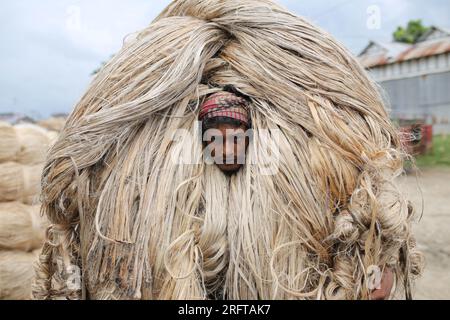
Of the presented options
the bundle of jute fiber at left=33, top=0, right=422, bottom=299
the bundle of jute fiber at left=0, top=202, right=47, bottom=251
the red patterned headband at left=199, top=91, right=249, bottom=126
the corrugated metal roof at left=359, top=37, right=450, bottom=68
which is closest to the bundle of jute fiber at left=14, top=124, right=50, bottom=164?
the bundle of jute fiber at left=0, top=202, right=47, bottom=251

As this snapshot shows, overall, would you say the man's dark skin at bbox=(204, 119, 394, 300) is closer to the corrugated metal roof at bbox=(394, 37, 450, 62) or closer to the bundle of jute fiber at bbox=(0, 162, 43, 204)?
the bundle of jute fiber at bbox=(0, 162, 43, 204)

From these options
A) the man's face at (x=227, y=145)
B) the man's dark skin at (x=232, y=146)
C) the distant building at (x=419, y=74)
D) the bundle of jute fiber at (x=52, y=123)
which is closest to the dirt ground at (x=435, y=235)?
the distant building at (x=419, y=74)

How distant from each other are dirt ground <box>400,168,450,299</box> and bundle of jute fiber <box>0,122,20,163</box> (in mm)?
1852

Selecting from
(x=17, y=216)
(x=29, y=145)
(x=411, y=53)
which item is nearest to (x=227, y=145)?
(x=17, y=216)

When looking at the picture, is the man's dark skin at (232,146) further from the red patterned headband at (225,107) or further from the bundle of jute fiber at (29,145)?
the bundle of jute fiber at (29,145)

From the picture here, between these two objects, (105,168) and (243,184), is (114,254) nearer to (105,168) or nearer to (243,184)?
(105,168)

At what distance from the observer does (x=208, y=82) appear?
3.41 feet

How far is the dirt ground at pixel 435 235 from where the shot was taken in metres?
2.58

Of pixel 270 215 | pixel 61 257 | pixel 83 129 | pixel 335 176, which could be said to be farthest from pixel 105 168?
pixel 335 176

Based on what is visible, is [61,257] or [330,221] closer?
[330,221]

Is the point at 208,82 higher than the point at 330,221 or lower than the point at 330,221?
higher

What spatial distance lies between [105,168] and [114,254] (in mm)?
178

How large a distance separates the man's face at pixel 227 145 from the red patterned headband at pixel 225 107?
20 mm
